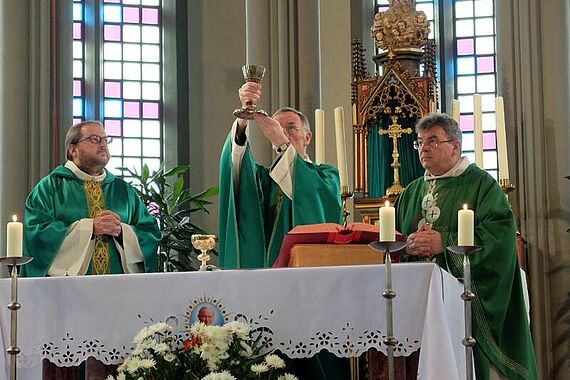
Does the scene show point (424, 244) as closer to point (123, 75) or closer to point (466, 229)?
point (466, 229)

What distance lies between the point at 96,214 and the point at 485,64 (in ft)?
15.0

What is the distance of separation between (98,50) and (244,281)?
5573mm

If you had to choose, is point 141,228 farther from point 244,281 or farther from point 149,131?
point 149,131

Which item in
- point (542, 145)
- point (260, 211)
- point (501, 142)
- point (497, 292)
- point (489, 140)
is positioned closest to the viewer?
point (497, 292)

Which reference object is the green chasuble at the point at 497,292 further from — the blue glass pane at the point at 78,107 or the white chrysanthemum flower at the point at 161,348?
the blue glass pane at the point at 78,107

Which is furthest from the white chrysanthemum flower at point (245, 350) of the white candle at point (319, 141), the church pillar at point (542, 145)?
the church pillar at point (542, 145)

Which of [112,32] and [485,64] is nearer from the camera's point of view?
[485,64]

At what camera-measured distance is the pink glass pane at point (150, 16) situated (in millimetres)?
10797

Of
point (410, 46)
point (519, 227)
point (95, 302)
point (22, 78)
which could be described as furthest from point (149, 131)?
point (95, 302)

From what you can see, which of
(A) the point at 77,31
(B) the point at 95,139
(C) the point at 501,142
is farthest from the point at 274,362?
(A) the point at 77,31

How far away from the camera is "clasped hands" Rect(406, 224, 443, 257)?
5961mm

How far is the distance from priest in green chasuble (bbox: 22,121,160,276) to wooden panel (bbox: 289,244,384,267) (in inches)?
57.8

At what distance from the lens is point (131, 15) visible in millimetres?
10797

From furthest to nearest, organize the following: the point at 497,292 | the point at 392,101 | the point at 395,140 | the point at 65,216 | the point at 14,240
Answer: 1. the point at 392,101
2. the point at 395,140
3. the point at 65,216
4. the point at 497,292
5. the point at 14,240
